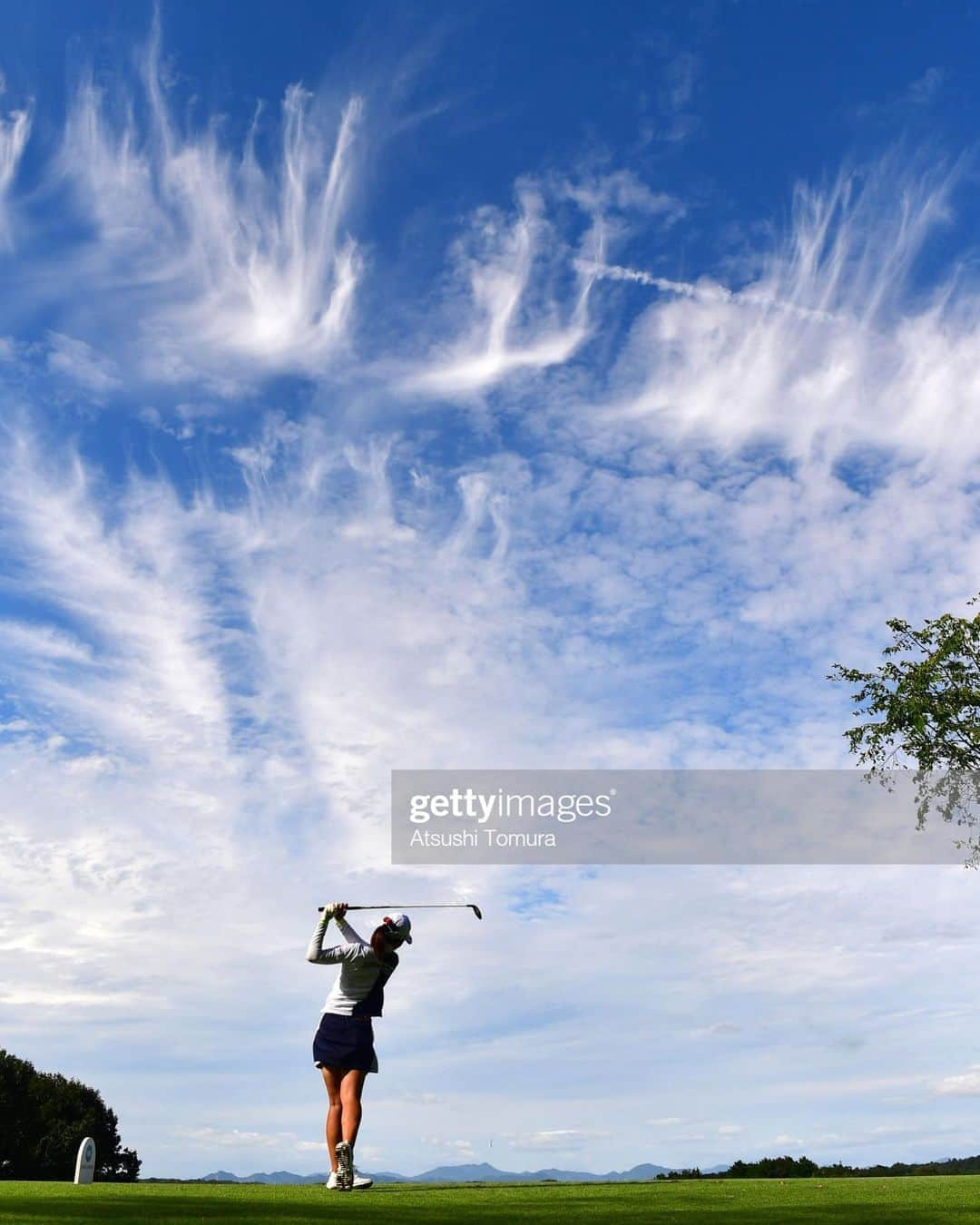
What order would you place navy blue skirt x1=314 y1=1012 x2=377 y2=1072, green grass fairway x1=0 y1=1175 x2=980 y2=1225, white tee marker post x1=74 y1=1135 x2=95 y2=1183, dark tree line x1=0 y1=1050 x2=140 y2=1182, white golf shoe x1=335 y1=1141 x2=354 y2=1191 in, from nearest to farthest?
1. green grass fairway x1=0 y1=1175 x2=980 y2=1225
2. white golf shoe x1=335 y1=1141 x2=354 y2=1191
3. navy blue skirt x1=314 y1=1012 x2=377 y2=1072
4. white tee marker post x1=74 y1=1135 x2=95 y2=1183
5. dark tree line x1=0 y1=1050 x2=140 y2=1182

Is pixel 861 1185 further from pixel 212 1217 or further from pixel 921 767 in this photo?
pixel 921 767

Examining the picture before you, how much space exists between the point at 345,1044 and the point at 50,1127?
5392cm

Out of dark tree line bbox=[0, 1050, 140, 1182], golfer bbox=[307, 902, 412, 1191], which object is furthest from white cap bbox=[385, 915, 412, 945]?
dark tree line bbox=[0, 1050, 140, 1182]

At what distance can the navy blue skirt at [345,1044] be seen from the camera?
13.2 meters

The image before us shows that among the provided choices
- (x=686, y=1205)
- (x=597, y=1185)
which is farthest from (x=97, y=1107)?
(x=686, y=1205)

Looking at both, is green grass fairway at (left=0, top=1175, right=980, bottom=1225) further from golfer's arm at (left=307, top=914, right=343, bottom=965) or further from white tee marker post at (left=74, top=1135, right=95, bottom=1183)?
golfer's arm at (left=307, top=914, right=343, bottom=965)

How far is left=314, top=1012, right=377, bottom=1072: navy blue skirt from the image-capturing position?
13164 millimetres

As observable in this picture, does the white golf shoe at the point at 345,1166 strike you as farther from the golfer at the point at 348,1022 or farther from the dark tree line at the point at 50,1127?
the dark tree line at the point at 50,1127

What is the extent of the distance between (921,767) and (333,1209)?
96.9ft

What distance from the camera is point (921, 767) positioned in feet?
117

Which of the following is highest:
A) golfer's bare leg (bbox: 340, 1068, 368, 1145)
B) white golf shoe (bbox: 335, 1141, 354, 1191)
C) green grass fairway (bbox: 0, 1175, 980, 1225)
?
golfer's bare leg (bbox: 340, 1068, 368, 1145)

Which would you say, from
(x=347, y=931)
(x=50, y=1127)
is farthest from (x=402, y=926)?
(x=50, y=1127)

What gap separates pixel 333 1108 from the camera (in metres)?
13.2

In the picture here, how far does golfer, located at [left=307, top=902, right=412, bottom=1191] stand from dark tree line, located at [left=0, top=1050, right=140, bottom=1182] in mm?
50447
